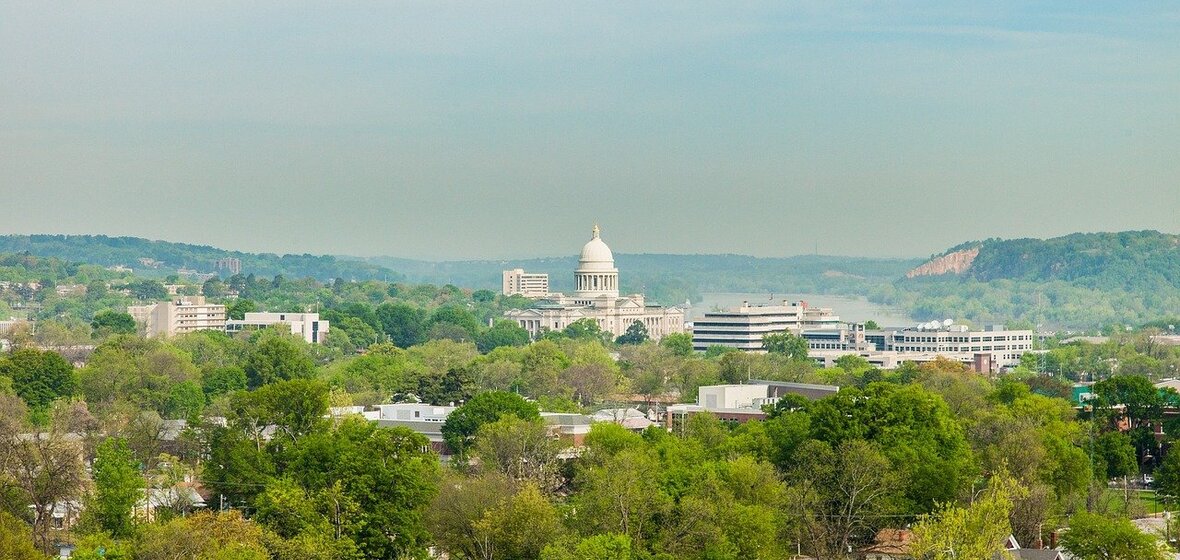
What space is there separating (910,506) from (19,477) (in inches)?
929

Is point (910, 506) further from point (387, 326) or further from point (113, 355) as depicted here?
point (387, 326)

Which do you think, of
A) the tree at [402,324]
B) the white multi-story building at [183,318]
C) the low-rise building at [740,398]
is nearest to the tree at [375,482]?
the low-rise building at [740,398]

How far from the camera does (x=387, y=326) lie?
577ft

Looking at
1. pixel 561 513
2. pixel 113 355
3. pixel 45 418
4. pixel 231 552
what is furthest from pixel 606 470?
pixel 113 355

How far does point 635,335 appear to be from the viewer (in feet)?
620

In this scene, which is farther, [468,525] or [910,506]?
[910,506]

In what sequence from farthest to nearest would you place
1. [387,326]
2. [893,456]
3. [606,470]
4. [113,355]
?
[387,326] → [113,355] → [893,456] → [606,470]

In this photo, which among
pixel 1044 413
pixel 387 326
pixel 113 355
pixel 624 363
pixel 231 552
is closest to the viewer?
pixel 231 552

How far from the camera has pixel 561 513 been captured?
54.6 m

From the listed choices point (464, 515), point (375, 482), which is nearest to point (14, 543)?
point (375, 482)

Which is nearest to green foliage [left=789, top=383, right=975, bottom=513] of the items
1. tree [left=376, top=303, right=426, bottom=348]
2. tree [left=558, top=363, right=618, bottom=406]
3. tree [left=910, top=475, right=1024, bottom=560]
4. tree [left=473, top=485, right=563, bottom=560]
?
tree [left=910, top=475, right=1024, bottom=560]

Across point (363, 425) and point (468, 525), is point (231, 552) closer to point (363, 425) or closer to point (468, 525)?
point (468, 525)

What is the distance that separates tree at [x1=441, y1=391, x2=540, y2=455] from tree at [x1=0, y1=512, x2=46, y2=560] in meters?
24.7

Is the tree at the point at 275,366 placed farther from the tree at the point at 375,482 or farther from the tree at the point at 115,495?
the tree at the point at 115,495
